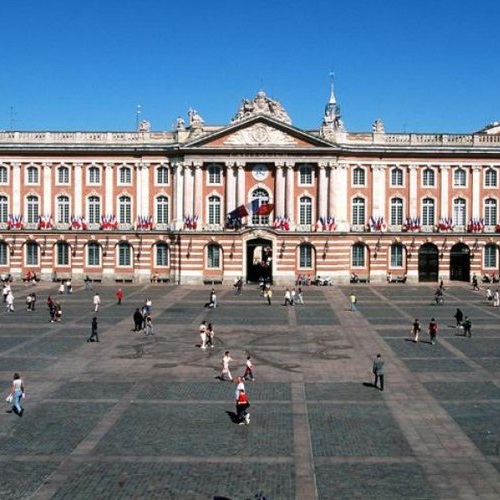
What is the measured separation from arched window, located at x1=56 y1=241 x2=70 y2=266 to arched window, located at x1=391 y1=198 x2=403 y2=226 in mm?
37323

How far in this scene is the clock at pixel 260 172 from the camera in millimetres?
91312

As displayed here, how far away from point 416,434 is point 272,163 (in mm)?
64725

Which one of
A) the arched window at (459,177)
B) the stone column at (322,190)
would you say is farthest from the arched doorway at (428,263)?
the stone column at (322,190)

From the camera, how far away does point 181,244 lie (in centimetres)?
9156

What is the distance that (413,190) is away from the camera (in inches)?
3664

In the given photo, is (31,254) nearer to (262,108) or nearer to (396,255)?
(262,108)

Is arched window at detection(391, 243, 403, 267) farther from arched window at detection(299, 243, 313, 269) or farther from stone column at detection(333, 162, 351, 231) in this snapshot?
arched window at detection(299, 243, 313, 269)

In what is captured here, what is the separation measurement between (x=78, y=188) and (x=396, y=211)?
36395 millimetres

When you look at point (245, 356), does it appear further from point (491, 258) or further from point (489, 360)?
point (491, 258)

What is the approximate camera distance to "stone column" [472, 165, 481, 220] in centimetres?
9294

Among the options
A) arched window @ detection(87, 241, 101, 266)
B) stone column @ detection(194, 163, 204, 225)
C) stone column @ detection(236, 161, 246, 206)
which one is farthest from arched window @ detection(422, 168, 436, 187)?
arched window @ detection(87, 241, 101, 266)

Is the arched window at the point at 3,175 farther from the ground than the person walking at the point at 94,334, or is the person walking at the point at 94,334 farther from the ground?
the arched window at the point at 3,175

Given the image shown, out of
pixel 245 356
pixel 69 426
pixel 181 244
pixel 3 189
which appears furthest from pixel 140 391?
pixel 3 189

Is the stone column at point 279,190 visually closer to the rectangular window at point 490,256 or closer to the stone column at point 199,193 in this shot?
the stone column at point 199,193
